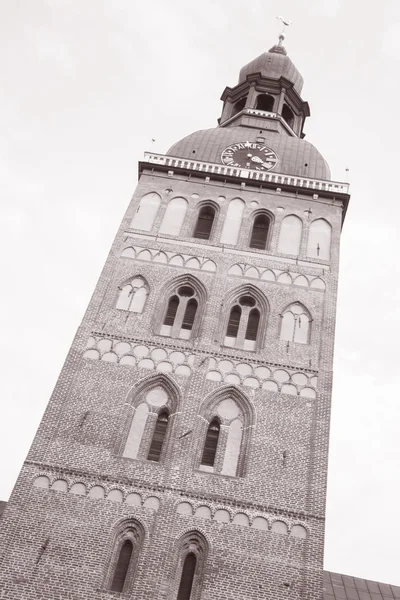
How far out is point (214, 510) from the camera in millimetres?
16328

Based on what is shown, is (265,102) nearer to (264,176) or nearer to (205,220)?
(264,176)

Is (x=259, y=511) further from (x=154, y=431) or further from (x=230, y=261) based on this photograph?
(x=230, y=261)

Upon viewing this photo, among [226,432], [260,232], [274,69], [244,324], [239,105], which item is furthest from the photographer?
[274,69]

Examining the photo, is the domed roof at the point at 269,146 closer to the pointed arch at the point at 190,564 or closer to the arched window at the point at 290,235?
the arched window at the point at 290,235

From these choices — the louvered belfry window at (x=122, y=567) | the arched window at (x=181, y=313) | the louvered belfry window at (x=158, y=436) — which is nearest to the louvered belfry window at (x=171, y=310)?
the arched window at (x=181, y=313)

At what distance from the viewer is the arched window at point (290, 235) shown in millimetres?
22734

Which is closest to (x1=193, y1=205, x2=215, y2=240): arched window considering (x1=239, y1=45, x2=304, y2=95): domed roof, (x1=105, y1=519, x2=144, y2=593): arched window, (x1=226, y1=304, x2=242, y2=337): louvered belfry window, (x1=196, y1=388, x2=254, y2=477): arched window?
(x1=226, y1=304, x2=242, y2=337): louvered belfry window

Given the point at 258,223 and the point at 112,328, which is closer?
the point at 112,328

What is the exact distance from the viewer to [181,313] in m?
20.6

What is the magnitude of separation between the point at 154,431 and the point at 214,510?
2632mm

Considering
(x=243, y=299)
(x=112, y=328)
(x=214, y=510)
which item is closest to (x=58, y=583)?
(x=214, y=510)

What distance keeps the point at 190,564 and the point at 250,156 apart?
1518 cm

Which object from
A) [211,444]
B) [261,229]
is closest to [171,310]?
[211,444]

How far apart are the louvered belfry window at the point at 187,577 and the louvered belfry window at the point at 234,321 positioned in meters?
6.51
